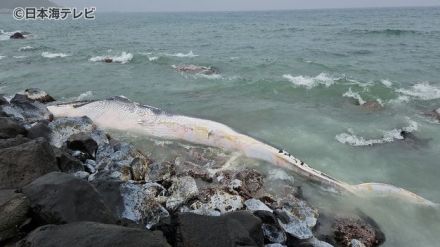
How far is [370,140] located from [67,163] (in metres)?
7.30

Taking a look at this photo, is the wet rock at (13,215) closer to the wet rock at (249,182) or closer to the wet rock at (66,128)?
the wet rock at (249,182)

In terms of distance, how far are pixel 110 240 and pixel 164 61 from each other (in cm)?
1944

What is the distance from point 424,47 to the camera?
2714 centimetres

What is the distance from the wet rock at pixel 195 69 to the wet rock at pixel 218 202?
1267cm

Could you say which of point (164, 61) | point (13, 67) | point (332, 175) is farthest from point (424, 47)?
point (13, 67)

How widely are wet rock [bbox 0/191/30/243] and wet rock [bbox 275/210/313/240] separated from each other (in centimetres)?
357

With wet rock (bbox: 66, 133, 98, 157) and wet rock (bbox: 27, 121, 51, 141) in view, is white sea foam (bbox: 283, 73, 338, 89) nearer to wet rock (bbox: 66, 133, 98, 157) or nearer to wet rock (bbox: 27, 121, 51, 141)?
wet rock (bbox: 66, 133, 98, 157)

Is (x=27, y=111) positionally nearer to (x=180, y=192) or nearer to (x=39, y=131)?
(x=39, y=131)

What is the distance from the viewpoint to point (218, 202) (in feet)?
22.9

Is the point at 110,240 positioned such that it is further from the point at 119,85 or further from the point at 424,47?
the point at 424,47

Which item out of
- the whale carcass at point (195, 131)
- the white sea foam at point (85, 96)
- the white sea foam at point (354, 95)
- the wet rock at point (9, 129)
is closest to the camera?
the whale carcass at point (195, 131)

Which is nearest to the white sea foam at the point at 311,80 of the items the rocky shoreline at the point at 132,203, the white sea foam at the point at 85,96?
the white sea foam at the point at 85,96

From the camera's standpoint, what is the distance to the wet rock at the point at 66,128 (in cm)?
957

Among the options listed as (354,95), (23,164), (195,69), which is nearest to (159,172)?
(23,164)
